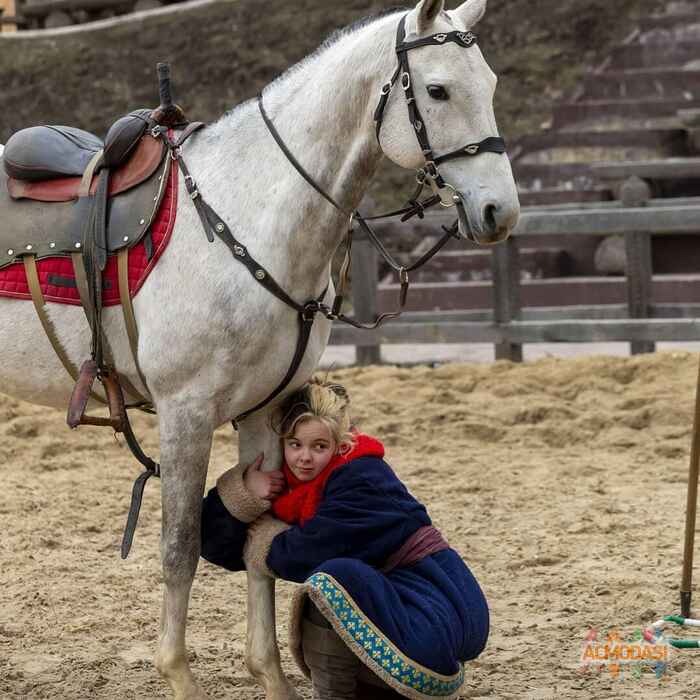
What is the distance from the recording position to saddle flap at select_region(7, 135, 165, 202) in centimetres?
383

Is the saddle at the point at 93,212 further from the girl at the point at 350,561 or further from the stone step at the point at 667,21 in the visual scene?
the stone step at the point at 667,21

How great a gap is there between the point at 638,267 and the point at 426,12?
6008mm

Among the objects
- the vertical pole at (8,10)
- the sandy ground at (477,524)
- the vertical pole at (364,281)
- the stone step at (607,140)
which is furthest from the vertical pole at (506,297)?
the vertical pole at (8,10)

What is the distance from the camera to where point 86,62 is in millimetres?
15312

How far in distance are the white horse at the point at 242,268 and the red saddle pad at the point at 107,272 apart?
0.03 m

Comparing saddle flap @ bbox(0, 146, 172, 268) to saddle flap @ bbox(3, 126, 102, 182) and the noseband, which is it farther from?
the noseband

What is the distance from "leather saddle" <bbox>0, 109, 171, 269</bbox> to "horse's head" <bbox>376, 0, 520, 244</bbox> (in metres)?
0.78

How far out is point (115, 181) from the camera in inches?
152

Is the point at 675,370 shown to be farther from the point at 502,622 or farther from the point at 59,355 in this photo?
the point at 59,355

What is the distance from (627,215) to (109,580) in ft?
Result: 16.2

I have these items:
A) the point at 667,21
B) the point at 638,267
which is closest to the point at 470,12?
the point at 638,267

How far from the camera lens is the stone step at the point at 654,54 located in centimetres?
1356

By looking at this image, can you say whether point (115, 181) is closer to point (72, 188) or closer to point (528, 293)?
point (72, 188)

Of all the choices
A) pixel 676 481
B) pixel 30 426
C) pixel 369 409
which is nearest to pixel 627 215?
pixel 369 409
